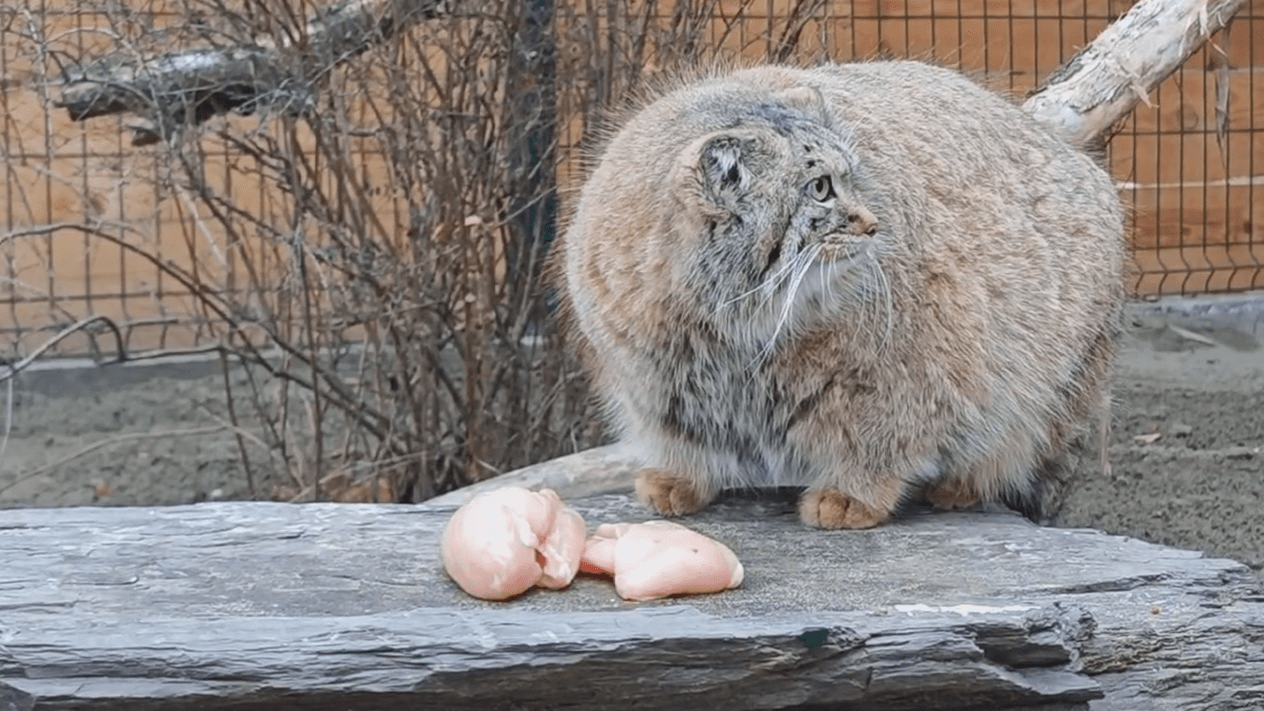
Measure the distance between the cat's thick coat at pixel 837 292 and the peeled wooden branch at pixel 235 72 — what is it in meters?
1.07

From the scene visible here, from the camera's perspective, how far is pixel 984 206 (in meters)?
3.27

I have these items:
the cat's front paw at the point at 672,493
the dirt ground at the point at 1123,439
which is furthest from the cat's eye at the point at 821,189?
the dirt ground at the point at 1123,439

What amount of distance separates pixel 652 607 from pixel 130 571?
0.92m

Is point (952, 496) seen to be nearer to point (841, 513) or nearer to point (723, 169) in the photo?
point (841, 513)

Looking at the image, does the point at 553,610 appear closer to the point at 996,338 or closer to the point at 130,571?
the point at 130,571

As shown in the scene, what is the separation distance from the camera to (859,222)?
2785 mm

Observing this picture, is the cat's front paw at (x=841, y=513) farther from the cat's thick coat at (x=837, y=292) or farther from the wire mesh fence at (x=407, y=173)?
the wire mesh fence at (x=407, y=173)

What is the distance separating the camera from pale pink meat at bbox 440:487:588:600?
106 inches

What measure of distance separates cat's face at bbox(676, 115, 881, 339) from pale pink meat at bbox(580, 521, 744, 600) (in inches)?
16.2

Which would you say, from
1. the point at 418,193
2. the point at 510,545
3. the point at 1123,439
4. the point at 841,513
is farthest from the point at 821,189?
the point at 1123,439

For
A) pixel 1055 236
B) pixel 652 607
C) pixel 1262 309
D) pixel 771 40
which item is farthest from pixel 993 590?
pixel 1262 309

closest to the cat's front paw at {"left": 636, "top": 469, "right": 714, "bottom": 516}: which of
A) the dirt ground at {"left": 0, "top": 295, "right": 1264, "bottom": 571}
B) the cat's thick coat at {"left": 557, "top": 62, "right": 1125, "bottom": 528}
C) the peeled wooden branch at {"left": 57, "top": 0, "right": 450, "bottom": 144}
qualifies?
the cat's thick coat at {"left": 557, "top": 62, "right": 1125, "bottom": 528}

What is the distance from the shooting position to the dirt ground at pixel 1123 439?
17.5 feet

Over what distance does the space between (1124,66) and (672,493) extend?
5.54ft
